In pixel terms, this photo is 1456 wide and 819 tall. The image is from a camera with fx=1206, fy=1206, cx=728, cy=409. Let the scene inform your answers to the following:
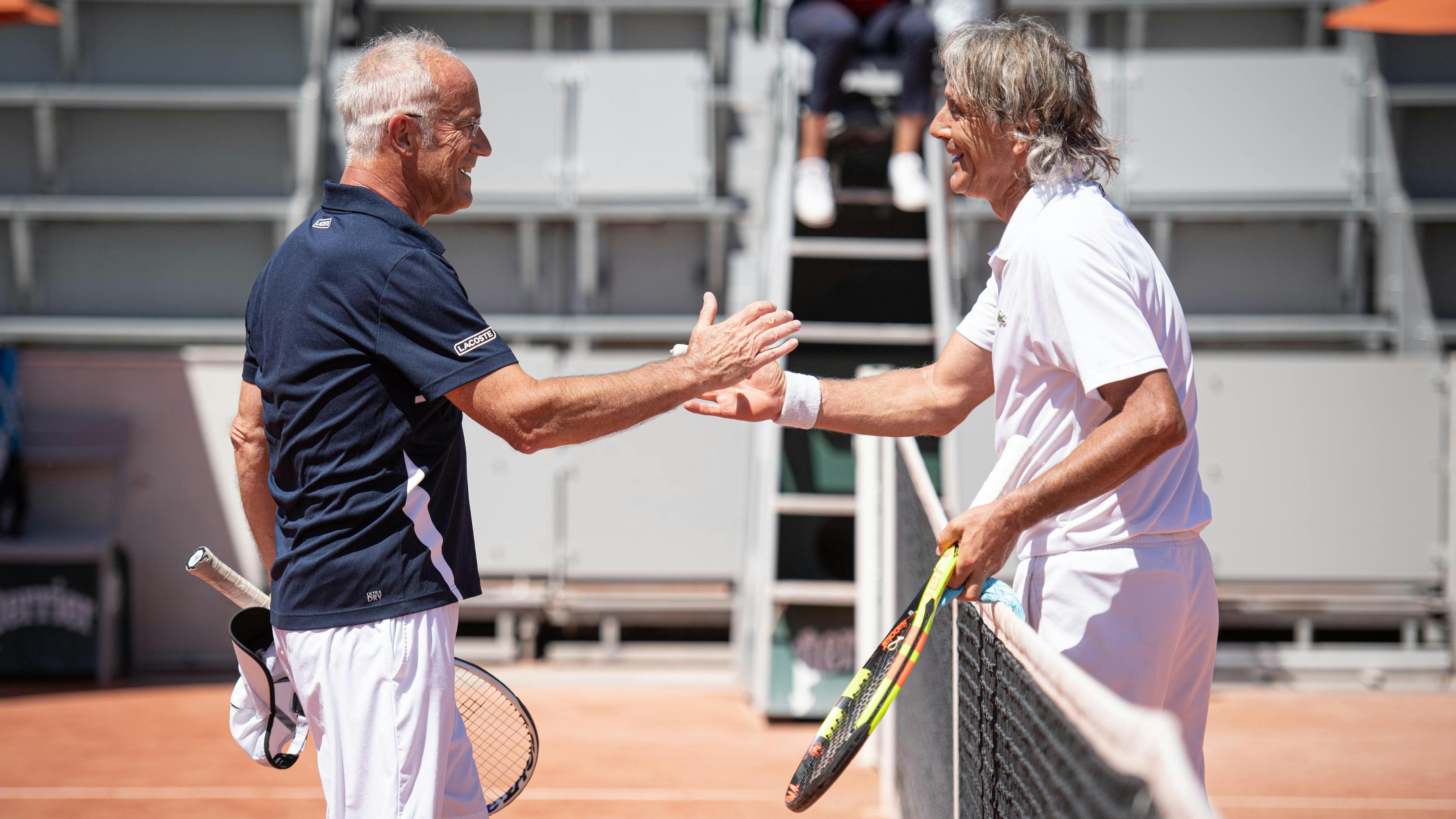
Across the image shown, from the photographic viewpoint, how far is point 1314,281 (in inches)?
299

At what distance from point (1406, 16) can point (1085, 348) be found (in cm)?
500

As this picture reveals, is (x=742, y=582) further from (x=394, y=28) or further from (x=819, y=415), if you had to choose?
(x=394, y=28)

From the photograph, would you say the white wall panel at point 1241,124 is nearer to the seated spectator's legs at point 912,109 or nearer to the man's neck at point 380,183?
the seated spectator's legs at point 912,109

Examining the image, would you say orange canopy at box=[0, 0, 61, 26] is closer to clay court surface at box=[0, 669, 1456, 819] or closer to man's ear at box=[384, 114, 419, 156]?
clay court surface at box=[0, 669, 1456, 819]

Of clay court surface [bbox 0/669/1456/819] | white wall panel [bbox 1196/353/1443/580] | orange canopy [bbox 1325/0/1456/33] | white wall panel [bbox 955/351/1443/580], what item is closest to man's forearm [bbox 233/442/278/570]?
clay court surface [bbox 0/669/1456/819]

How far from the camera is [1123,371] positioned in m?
1.78

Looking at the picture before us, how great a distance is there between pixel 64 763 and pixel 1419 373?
263 inches

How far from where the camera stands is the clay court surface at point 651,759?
4246 millimetres

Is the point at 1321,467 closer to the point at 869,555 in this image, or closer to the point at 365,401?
the point at 869,555

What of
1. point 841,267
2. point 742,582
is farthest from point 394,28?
point 742,582

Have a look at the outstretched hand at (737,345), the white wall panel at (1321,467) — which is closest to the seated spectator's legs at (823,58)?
the white wall panel at (1321,467)

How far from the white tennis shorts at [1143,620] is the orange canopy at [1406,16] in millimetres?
4845

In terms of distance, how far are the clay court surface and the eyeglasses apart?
2.69m

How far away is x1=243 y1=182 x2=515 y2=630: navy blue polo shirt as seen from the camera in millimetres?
1872
